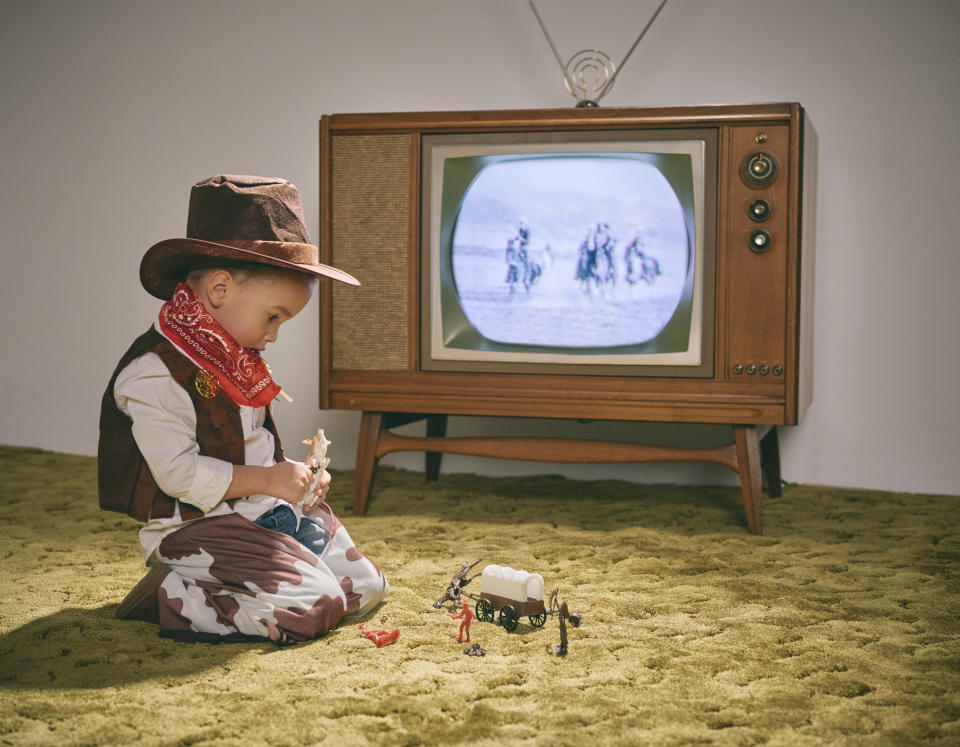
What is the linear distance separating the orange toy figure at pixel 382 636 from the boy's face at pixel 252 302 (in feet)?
1.46

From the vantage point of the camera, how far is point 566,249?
1.92 meters

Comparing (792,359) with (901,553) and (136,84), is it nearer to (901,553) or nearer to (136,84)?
(901,553)

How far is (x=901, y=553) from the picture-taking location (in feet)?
5.74

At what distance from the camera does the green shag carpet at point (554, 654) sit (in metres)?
0.97

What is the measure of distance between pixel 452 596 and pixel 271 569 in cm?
30

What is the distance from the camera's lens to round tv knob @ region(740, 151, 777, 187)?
72.1 inches

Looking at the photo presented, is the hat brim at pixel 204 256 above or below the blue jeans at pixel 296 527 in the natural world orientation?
above

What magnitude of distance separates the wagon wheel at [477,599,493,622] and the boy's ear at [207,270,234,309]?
0.59 metres

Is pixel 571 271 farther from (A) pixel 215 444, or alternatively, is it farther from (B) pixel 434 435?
(A) pixel 215 444

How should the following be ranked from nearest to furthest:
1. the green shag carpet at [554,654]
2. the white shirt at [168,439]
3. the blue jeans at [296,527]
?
the green shag carpet at [554,654], the white shirt at [168,439], the blue jeans at [296,527]

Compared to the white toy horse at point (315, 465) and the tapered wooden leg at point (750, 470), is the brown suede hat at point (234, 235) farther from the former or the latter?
the tapered wooden leg at point (750, 470)

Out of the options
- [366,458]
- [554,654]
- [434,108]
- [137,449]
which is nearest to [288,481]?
[137,449]

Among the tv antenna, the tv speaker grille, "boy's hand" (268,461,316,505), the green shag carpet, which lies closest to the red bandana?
"boy's hand" (268,461,316,505)

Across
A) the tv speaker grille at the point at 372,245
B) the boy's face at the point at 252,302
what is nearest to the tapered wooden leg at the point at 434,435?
the tv speaker grille at the point at 372,245
